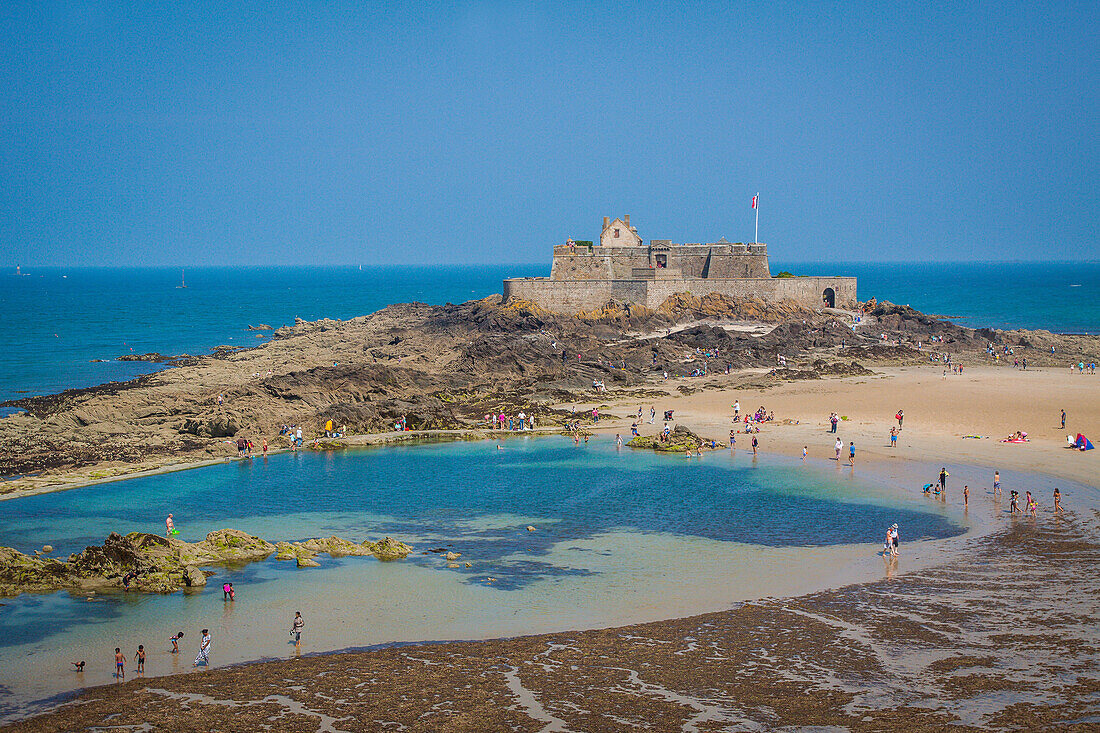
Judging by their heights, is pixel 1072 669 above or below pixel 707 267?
below

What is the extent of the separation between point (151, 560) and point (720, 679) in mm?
12414

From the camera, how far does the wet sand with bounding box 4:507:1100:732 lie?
1272cm

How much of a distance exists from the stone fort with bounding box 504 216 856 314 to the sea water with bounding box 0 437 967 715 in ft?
87.0

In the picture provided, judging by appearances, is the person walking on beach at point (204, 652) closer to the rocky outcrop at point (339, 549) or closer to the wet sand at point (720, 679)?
the wet sand at point (720, 679)

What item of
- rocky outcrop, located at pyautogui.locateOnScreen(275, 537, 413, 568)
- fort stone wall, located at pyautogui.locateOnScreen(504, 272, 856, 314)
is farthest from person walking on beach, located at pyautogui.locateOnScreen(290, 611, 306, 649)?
fort stone wall, located at pyautogui.locateOnScreen(504, 272, 856, 314)

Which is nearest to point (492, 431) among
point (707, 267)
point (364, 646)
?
point (364, 646)

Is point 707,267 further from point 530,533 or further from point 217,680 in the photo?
point 217,680

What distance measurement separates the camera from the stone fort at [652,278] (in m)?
59.3

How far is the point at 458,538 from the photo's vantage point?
22734mm

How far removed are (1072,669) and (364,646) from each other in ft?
37.2

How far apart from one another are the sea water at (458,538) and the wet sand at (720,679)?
109 cm

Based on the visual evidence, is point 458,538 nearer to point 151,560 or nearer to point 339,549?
point 339,549

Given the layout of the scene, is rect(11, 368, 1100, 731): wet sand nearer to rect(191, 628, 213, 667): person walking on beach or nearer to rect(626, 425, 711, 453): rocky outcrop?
rect(191, 628, 213, 667): person walking on beach

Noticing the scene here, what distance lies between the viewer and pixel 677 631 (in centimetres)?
1623
